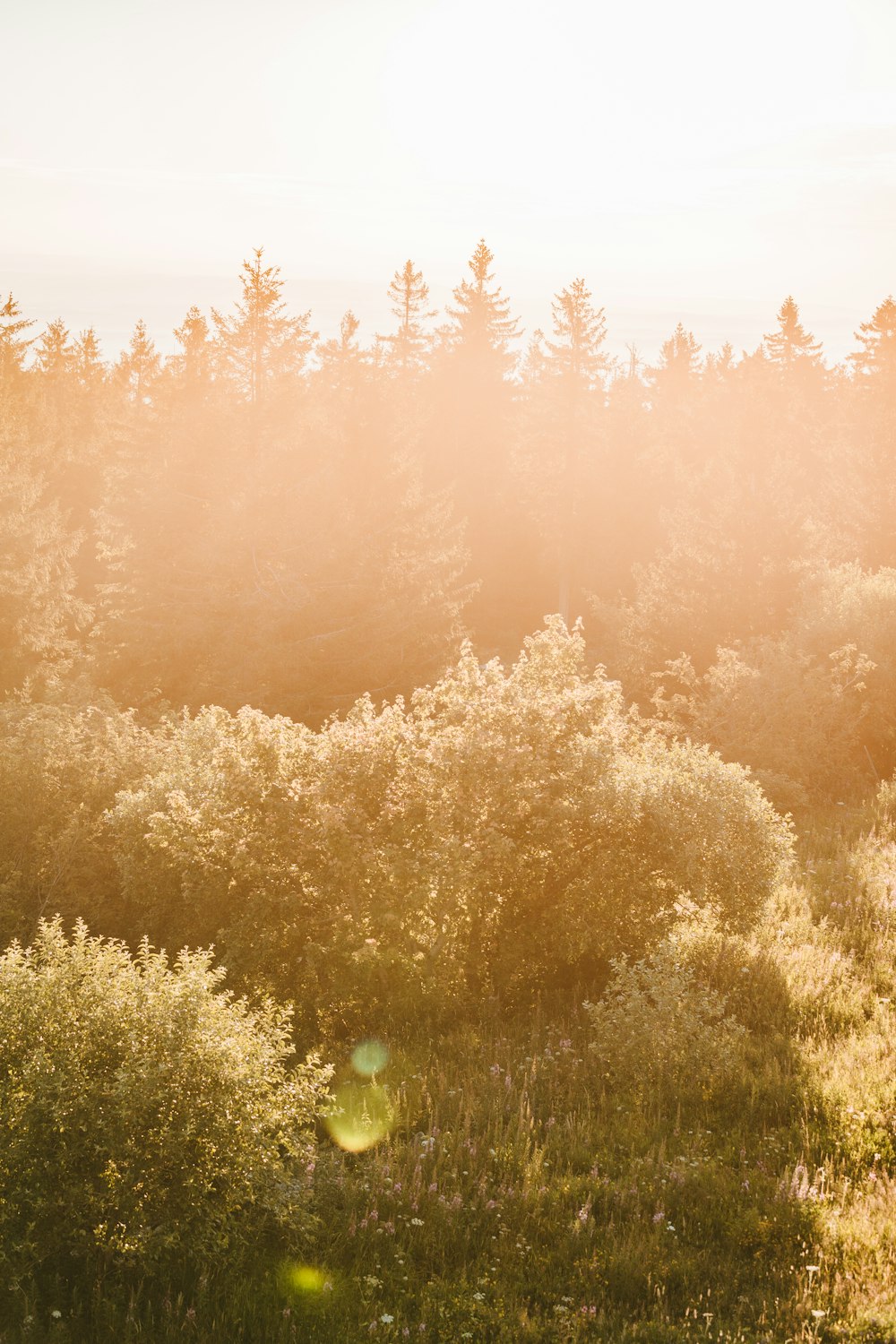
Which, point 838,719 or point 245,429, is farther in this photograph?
point 245,429

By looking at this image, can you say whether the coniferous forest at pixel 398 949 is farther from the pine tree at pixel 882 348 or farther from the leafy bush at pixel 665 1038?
the pine tree at pixel 882 348

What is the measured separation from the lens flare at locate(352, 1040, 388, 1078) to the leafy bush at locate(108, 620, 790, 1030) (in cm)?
73

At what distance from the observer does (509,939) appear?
1436 cm

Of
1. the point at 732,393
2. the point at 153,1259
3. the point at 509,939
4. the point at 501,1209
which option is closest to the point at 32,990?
the point at 153,1259

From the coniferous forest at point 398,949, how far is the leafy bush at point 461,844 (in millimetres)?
61

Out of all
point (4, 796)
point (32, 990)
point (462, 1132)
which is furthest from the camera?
point (4, 796)

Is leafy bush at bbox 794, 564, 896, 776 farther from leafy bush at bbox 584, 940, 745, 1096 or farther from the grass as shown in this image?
leafy bush at bbox 584, 940, 745, 1096

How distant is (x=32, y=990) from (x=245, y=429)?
93.7 ft

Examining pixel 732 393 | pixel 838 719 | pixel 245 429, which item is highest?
pixel 732 393

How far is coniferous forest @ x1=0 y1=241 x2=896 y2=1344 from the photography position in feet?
24.2

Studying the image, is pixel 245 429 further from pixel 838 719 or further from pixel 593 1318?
pixel 593 1318

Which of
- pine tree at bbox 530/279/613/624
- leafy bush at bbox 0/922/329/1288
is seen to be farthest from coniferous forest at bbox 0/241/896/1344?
pine tree at bbox 530/279/613/624

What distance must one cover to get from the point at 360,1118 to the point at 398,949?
332cm

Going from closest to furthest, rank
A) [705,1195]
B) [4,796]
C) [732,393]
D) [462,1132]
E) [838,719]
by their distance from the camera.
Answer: [705,1195], [462,1132], [4,796], [838,719], [732,393]
